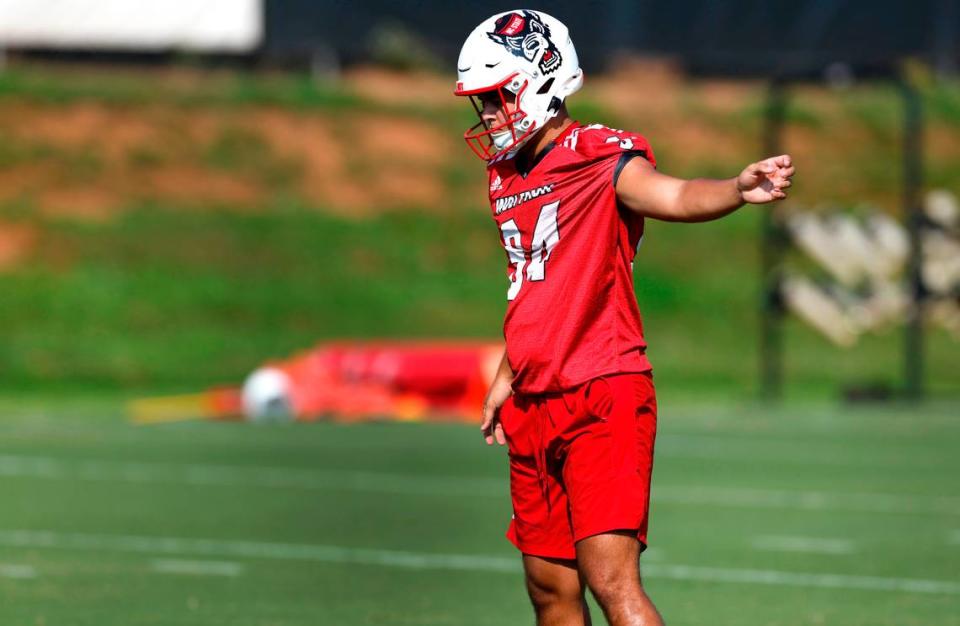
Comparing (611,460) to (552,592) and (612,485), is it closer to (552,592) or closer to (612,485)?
(612,485)

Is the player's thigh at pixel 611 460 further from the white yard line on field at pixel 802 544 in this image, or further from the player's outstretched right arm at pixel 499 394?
the white yard line on field at pixel 802 544

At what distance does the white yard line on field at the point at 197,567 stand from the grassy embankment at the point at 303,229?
14017 mm

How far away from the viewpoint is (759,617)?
7988 mm

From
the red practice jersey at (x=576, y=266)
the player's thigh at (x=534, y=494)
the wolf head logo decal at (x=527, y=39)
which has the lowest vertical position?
the player's thigh at (x=534, y=494)

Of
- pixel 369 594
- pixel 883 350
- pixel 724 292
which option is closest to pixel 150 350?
pixel 724 292

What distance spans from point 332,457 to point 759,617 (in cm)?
745

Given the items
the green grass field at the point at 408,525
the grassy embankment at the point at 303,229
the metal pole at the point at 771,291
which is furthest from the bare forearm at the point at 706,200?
the grassy embankment at the point at 303,229

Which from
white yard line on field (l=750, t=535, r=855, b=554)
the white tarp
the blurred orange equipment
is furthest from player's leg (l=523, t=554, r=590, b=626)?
the white tarp

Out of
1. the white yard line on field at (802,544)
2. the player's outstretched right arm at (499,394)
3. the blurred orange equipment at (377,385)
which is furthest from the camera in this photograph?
the blurred orange equipment at (377,385)

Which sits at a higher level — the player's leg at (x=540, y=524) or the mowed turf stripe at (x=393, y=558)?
the player's leg at (x=540, y=524)

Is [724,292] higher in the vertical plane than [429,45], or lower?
lower

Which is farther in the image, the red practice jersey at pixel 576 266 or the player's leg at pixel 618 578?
the red practice jersey at pixel 576 266

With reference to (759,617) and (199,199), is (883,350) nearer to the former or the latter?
(199,199)

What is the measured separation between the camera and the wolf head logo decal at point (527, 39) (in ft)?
18.0
